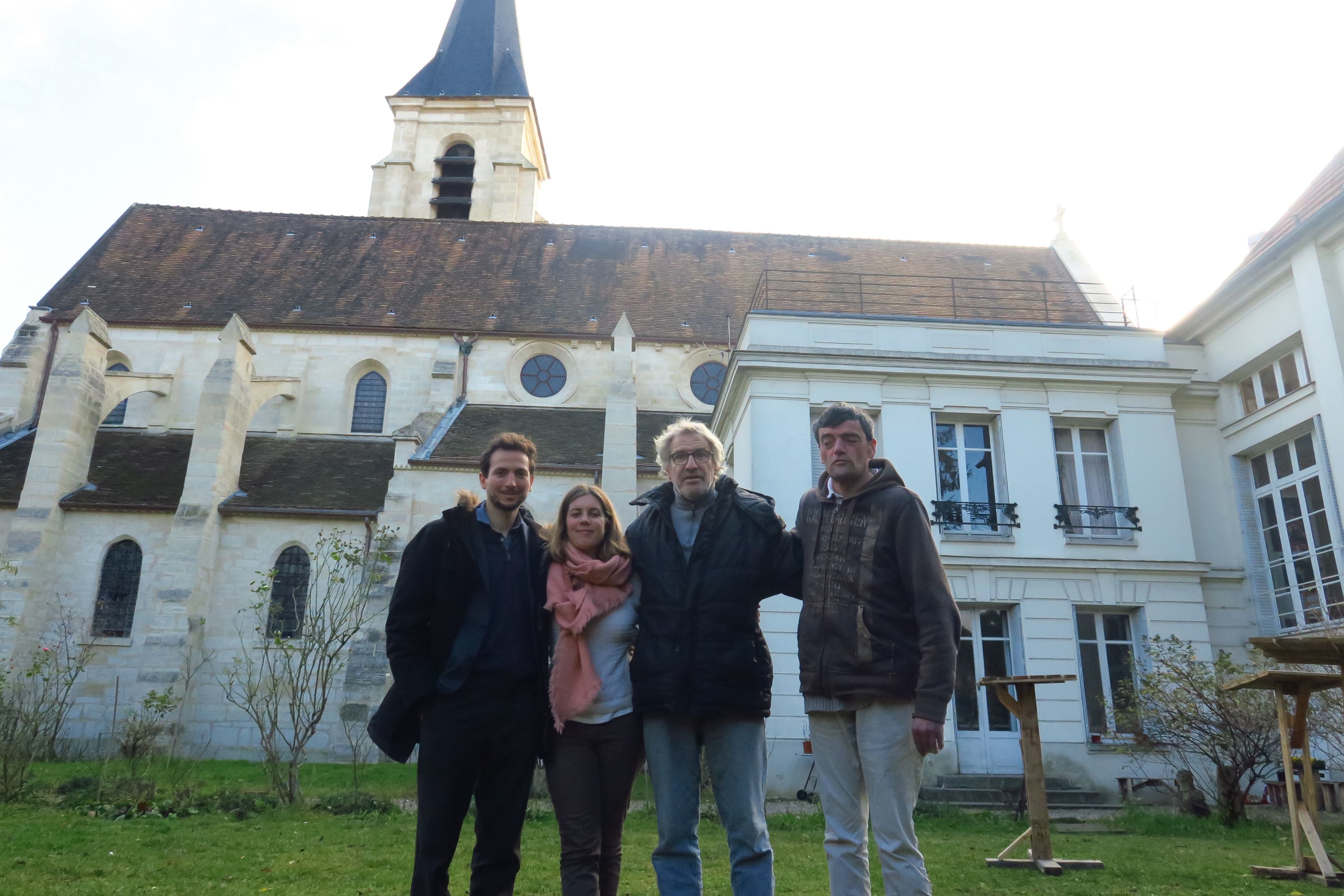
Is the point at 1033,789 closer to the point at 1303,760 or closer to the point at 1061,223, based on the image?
the point at 1303,760

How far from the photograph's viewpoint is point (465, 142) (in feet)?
106

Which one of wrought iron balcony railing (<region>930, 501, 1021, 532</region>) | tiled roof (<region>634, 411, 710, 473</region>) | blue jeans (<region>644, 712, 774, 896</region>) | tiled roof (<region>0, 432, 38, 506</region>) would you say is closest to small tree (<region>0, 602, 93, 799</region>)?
tiled roof (<region>0, 432, 38, 506</region>)

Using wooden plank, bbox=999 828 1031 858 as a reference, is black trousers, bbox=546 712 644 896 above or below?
above

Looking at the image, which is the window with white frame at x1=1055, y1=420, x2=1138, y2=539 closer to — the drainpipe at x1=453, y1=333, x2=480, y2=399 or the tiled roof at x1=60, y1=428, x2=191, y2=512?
the drainpipe at x1=453, y1=333, x2=480, y2=399

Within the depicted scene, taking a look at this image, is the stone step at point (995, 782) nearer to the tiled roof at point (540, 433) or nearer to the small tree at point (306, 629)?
the small tree at point (306, 629)

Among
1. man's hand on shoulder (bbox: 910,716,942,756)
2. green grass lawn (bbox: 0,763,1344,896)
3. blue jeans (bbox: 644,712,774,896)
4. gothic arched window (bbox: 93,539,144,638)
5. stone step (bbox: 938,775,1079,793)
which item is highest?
gothic arched window (bbox: 93,539,144,638)

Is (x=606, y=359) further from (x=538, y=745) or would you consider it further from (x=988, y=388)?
(x=538, y=745)

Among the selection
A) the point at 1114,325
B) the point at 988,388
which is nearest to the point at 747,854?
the point at 988,388

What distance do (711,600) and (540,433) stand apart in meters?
16.6

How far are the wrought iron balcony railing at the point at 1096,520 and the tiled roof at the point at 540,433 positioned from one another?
8288 millimetres

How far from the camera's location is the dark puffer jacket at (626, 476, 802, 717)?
340cm

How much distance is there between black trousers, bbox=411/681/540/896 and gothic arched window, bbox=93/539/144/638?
16906 millimetres

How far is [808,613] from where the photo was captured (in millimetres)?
3621

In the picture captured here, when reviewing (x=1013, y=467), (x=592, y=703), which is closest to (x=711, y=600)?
(x=592, y=703)
